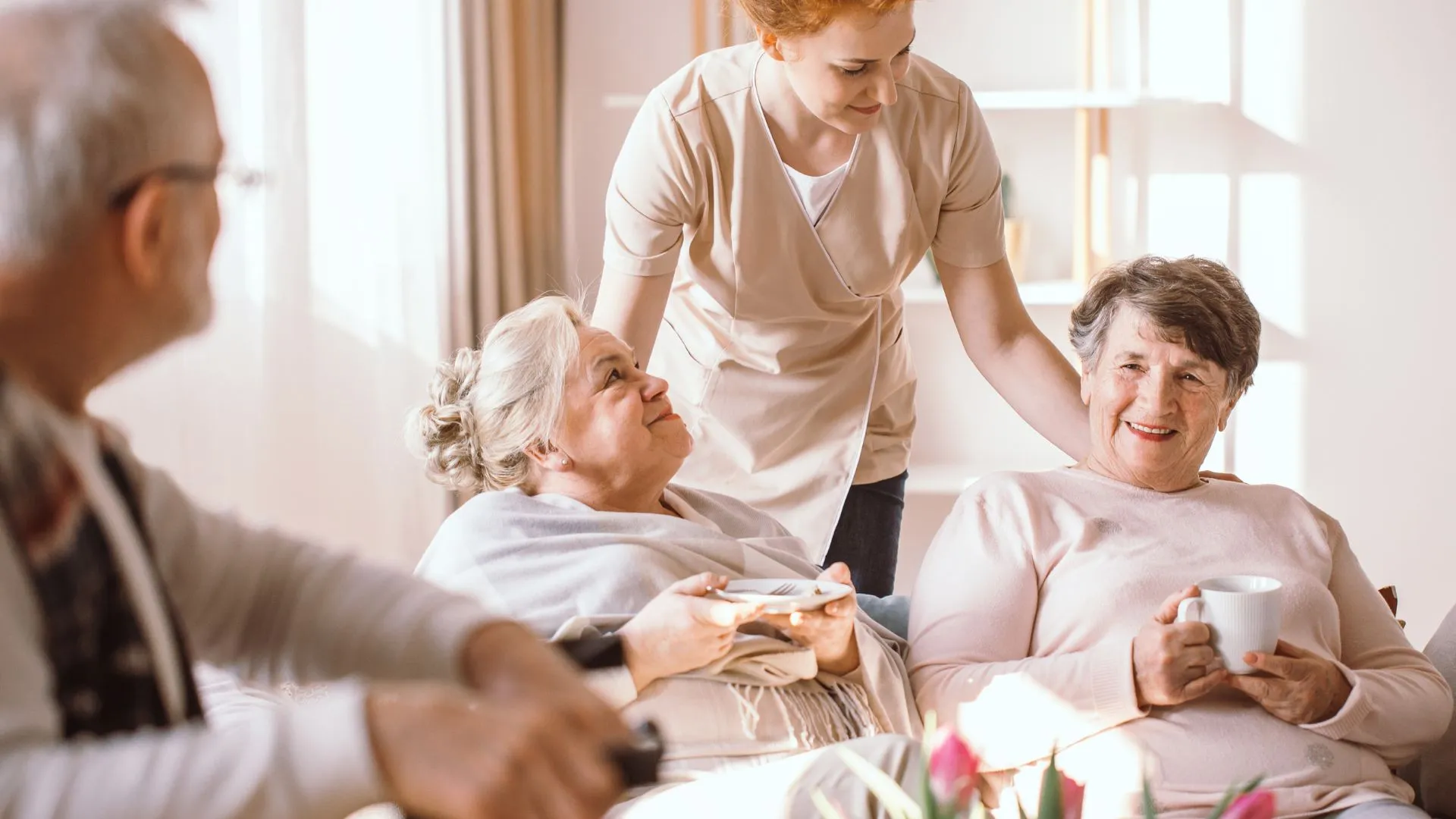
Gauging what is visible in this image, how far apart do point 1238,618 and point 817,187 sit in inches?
34.7

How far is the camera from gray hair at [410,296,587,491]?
1.70 meters

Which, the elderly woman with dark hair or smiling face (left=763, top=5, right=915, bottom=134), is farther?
smiling face (left=763, top=5, right=915, bottom=134)

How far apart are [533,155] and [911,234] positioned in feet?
→ 5.34

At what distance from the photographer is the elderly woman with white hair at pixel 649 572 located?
1.38 m

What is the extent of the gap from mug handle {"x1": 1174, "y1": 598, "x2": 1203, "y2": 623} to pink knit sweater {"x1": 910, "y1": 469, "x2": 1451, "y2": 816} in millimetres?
83

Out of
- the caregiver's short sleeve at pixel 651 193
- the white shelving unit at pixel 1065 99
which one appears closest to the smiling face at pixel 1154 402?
the caregiver's short sleeve at pixel 651 193

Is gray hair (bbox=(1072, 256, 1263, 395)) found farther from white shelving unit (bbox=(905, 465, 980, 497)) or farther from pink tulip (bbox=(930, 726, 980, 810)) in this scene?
white shelving unit (bbox=(905, 465, 980, 497))

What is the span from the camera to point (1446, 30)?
11.6ft

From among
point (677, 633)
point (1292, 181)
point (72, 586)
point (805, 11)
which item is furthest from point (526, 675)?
point (1292, 181)

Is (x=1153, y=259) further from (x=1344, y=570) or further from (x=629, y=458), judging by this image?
(x=629, y=458)

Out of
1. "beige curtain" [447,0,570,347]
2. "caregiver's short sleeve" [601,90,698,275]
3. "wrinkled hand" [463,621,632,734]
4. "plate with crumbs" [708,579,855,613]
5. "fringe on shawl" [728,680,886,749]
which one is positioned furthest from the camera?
"beige curtain" [447,0,570,347]

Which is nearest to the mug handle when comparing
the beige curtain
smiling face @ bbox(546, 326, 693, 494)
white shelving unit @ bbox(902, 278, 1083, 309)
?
smiling face @ bbox(546, 326, 693, 494)

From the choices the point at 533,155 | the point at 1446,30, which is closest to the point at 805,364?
the point at 533,155

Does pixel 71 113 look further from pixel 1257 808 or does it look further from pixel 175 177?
pixel 1257 808
